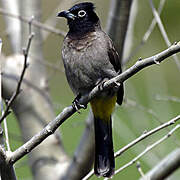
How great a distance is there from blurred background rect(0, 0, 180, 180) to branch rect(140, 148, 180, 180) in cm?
36

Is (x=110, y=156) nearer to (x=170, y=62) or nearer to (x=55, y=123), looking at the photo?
(x=55, y=123)

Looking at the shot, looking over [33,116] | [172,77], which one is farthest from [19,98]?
[172,77]

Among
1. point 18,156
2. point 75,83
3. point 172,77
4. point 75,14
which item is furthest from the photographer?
point 172,77

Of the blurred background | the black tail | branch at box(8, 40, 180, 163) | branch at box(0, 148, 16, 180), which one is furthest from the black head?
branch at box(0, 148, 16, 180)

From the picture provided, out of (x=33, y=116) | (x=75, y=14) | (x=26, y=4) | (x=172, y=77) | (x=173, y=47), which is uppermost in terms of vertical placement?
(x=26, y=4)

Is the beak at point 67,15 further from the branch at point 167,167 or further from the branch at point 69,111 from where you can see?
the branch at point 167,167

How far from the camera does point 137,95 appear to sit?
592 centimetres

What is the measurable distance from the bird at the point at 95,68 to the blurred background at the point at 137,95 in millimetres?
261

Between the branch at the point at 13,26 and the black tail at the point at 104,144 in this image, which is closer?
the black tail at the point at 104,144

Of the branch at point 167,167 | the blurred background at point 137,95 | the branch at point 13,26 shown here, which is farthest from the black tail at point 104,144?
the branch at point 13,26

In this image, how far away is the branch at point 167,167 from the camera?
261 cm

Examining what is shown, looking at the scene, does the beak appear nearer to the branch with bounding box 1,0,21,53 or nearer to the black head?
the black head

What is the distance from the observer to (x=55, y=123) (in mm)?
2412

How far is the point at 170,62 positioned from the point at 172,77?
0.80ft
